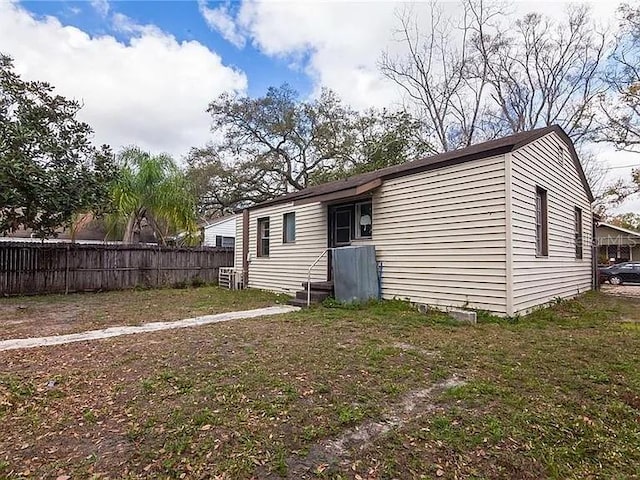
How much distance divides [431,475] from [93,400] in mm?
2786

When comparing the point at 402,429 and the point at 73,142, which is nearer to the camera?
the point at 402,429

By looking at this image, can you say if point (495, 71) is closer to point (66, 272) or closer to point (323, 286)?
point (323, 286)

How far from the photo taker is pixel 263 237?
13.0m

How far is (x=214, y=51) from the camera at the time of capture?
13.3 m

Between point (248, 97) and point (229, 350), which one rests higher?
point (248, 97)

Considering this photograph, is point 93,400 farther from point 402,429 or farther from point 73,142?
point 73,142

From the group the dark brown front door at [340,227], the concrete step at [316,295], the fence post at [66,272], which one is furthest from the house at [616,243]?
the fence post at [66,272]

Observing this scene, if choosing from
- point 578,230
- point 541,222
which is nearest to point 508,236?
point 541,222

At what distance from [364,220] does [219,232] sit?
600 inches

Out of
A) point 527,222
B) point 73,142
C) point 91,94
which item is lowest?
point 527,222

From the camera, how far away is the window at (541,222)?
815 centimetres

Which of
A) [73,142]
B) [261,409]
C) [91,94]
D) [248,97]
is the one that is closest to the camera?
[261,409]

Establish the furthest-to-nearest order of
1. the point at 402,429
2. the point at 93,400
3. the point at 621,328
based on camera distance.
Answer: the point at 621,328 < the point at 93,400 < the point at 402,429

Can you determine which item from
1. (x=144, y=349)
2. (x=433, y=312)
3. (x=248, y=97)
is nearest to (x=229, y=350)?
(x=144, y=349)
